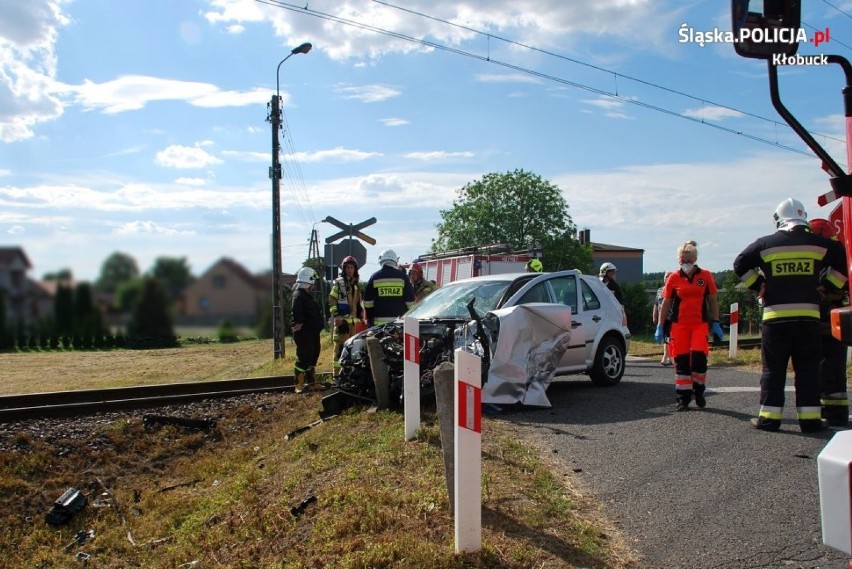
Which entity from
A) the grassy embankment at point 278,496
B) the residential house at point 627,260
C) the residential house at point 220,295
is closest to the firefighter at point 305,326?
the grassy embankment at point 278,496

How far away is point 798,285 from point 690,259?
4.98 ft

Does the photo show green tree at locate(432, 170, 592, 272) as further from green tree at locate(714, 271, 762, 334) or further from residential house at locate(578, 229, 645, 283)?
residential house at locate(578, 229, 645, 283)

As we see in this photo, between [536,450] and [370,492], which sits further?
[536,450]

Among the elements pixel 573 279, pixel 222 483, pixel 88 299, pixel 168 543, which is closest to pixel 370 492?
pixel 168 543

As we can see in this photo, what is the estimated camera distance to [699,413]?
25.3ft

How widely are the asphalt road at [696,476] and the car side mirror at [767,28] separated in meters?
2.74

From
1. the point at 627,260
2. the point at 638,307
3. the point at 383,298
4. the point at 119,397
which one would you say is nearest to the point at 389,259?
the point at 383,298

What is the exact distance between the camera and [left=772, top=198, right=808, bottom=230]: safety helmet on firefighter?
6535 millimetres

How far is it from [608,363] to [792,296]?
369 cm

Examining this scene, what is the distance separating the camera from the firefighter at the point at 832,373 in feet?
23.3

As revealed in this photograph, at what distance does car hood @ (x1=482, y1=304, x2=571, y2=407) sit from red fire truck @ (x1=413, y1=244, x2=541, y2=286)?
13.0 metres

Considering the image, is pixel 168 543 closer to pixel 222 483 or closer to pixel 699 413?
pixel 222 483

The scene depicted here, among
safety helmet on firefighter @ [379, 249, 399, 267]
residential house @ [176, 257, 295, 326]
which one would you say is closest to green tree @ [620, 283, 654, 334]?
safety helmet on firefighter @ [379, 249, 399, 267]

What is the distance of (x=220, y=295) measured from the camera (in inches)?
98.9
